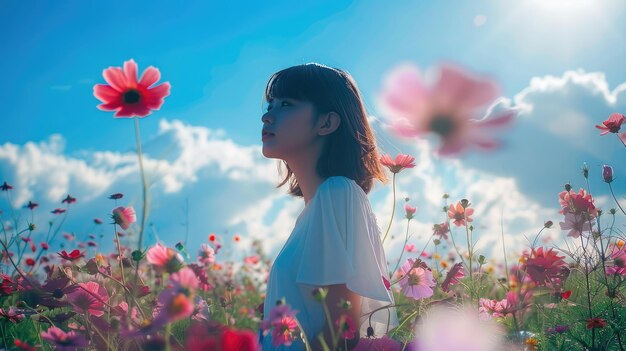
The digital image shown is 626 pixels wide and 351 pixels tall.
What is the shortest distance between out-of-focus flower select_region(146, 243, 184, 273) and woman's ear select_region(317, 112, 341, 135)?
0.88 meters

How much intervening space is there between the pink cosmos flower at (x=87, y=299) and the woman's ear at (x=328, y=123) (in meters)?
0.76

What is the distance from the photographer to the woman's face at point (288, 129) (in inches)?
58.8

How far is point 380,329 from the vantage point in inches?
59.9

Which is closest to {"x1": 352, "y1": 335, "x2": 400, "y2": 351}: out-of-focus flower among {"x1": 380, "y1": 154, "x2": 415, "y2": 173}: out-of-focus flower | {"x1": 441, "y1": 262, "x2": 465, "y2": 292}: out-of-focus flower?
{"x1": 441, "y1": 262, "x2": 465, "y2": 292}: out-of-focus flower

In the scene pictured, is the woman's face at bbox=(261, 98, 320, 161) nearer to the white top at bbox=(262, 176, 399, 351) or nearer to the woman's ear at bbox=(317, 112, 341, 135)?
the woman's ear at bbox=(317, 112, 341, 135)

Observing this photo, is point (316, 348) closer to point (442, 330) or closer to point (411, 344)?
point (411, 344)

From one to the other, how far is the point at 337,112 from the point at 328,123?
1.9 inches

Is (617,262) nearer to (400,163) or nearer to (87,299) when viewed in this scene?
(400,163)

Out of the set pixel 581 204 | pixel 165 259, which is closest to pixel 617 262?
pixel 581 204

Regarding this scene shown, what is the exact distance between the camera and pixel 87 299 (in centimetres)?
111

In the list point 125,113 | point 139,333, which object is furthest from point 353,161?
point 139,333

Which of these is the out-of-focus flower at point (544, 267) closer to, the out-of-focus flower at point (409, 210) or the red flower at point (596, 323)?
the red flower at point (596, 323)

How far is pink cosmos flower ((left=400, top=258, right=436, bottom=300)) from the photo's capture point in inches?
53.6

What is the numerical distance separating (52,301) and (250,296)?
2750 millimetres
